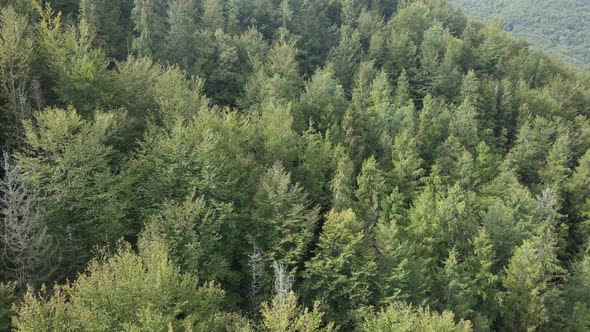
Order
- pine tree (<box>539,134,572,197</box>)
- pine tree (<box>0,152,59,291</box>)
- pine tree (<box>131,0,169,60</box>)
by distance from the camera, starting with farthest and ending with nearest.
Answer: pine tree (<box>131,0,169,60</box>)
pine tree (<box>539,134,572,197</box>)
pine tree (<box>0,152,59,291</box>)

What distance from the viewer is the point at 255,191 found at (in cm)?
3844

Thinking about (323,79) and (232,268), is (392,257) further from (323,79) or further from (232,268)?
(323,79)

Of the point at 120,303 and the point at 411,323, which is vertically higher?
the point at 120,303

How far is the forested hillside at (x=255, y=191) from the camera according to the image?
87.8 ft

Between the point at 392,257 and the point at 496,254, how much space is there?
1536 centimetres

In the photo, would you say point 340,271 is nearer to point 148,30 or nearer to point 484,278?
point 484,278

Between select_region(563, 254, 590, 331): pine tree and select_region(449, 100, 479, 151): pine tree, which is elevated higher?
select_region(449, 100, 479, 151): pine tree

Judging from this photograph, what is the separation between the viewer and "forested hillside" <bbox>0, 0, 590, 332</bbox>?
26.8 m

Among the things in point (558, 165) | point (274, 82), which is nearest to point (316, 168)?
point (274, 82)

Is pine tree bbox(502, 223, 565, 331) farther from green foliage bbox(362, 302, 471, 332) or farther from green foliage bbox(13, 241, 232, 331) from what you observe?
green foliage bbox(13, 241, 232, 331)

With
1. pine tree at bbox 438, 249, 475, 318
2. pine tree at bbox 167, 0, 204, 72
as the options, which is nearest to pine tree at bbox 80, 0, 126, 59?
pine tree at bbox 167, 0, 204, 72

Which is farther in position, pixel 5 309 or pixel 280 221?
pixel 280 221

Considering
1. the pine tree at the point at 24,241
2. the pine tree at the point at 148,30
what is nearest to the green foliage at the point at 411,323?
the pine tree at the point at 24,241

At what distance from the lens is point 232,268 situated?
36.5 metres
